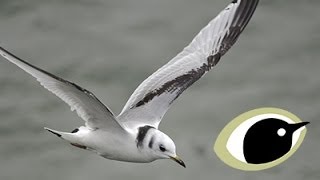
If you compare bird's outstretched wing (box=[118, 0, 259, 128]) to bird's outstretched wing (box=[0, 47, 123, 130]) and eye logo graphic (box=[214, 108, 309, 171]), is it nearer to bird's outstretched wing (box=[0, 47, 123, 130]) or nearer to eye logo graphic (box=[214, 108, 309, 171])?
bird's outstretched wing (box=[0, 47, 123, 130])

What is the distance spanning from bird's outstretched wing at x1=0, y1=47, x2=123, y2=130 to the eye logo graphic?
0.75 meters

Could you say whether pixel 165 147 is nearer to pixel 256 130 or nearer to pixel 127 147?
pixel 127 147

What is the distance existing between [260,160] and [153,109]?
23.8 inches

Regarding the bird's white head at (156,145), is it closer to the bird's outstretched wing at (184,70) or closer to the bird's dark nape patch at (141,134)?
the bird's dark nape patch at (141,134)

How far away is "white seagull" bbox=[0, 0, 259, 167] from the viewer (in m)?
2.50

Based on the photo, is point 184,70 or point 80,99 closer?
point 80,99

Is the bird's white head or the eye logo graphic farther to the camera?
the eye logo graphic

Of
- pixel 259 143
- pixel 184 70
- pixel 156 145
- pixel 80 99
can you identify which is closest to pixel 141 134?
pixel 156 145

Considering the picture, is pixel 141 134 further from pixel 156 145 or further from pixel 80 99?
pixel 80 99

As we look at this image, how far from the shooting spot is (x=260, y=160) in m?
3.27

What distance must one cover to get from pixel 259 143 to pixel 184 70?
448mm

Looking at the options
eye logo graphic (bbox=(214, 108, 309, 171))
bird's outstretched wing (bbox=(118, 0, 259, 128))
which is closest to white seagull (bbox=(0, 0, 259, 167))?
bird's outstretched wing (bbox=(118, 0, 259, 128))

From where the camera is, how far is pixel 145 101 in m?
2.90

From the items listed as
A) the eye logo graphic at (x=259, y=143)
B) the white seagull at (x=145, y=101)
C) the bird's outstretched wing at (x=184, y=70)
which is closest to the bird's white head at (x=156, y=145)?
the white seagull at (x=145, y=101)
